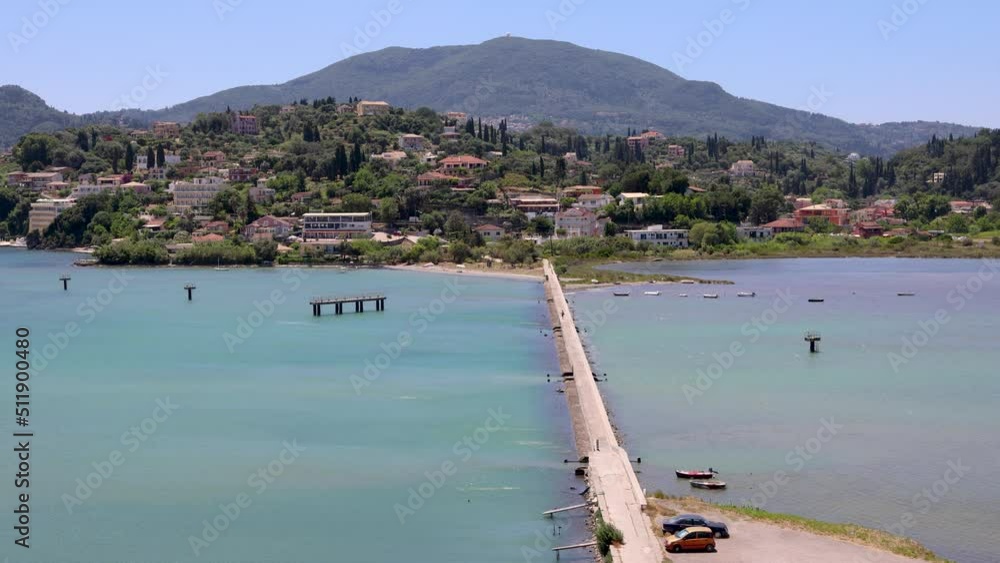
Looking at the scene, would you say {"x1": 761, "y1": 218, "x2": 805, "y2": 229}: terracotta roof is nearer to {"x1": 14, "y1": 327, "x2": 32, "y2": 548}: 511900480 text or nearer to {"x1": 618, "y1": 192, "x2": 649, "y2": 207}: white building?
{"x1": 618, "y1": 192, "x2": 649, "y2": 207}: white building

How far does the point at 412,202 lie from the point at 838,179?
53750 millimetres

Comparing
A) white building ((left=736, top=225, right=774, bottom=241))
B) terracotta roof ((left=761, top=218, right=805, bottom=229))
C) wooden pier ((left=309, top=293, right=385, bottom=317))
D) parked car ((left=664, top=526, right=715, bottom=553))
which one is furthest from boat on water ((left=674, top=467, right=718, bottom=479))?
terracotta roof ((left=761, top=218, right=805, bottom=229))

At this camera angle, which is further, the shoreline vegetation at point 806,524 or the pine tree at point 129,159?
the pine tree at point 129,159

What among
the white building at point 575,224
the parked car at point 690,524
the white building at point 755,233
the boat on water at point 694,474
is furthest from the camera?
the white building at point 755,233

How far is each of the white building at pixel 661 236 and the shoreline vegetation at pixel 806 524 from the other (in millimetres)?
56916

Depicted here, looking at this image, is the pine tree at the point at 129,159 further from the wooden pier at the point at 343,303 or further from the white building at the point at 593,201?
the wooden pier at the point at 343,303

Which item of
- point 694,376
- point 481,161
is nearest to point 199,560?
point 694,376

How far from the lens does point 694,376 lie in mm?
29562

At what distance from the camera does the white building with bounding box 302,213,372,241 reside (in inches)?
2847

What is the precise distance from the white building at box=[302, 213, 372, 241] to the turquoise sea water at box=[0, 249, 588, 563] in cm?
2762

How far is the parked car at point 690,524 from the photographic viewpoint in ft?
50.6

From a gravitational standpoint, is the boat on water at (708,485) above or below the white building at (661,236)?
above

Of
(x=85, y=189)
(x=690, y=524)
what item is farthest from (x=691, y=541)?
(x=85, y=189)

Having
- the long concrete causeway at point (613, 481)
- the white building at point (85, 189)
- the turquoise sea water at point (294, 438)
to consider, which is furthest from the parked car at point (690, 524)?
the white building at point (85, 189)
